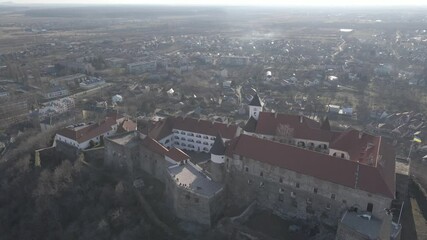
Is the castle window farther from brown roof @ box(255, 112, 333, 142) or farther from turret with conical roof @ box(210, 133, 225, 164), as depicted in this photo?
turret with conical roof @ box(210, 133, 225, 164)

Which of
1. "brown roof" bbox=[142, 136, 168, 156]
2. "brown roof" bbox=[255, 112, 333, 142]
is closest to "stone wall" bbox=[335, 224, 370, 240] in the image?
"brown roof" bbox=[255, 112, 333, 142]

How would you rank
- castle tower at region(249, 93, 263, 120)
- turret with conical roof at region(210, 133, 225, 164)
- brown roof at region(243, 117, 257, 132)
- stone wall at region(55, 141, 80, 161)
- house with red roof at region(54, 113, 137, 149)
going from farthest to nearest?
house with red roof at region(54, 113, 137, 149), stone wall at region(55, 141, 80, 161), castle tower at region(249, 93, 263, 120), brown roof at region(243, 117, 257, 132), turret with conical roof at region(210, 133, 225, 164)

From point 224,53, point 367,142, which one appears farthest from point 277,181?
point 224,53

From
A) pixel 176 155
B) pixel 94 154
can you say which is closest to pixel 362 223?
pixel 176 155

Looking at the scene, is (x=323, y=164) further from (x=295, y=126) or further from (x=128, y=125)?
(x=128, y=125)

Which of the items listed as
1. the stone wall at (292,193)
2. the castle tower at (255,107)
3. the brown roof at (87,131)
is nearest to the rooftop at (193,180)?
the stone wall at (292,193)

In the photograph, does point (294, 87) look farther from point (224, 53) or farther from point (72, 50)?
point (72, 50)
